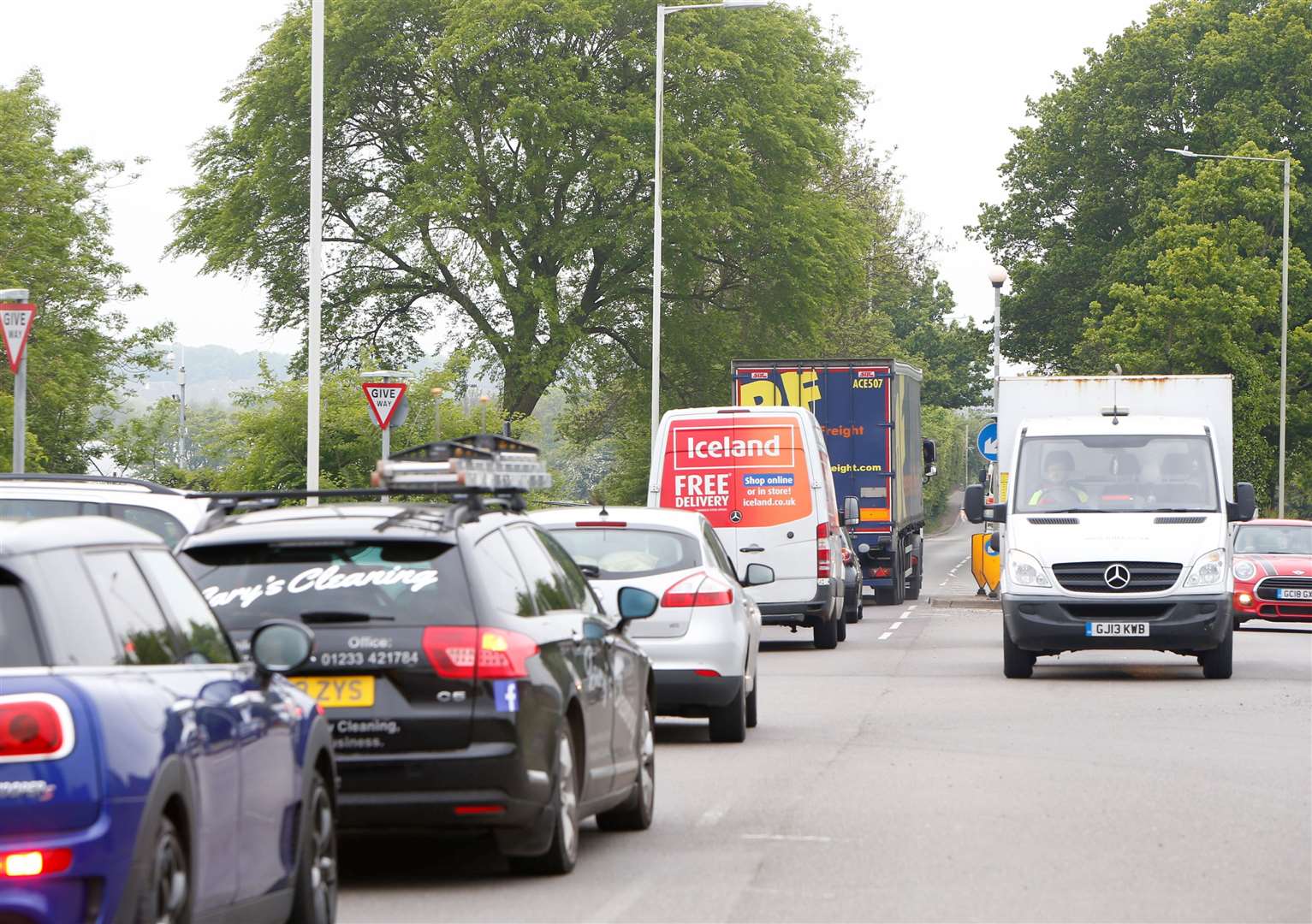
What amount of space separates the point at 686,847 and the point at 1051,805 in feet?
7.65

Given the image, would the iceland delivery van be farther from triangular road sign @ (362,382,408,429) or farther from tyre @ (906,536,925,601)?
tyre @ (906,536,925,601)

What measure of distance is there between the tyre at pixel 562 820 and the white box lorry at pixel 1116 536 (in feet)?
36.1

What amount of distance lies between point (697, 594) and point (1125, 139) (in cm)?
5099

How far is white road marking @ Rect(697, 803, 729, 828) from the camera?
10711mm

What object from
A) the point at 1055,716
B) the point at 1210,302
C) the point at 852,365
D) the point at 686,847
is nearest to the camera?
the point at 686,847

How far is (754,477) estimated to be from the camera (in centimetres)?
2458

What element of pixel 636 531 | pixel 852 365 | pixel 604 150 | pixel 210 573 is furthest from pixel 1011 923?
pixel 604 150

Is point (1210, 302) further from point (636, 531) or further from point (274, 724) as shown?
point (274, 724)

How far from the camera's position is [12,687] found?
5.18 meters

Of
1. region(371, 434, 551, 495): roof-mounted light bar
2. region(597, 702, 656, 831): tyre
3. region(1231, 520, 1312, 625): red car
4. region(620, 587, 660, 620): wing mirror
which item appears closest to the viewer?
region(371, 434, 551, 495): roof-mounted light bar

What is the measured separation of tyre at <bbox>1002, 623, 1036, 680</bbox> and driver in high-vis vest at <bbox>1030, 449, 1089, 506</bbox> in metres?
1.37

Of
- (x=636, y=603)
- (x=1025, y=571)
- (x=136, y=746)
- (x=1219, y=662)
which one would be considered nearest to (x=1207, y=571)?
(x=1219, y=662)

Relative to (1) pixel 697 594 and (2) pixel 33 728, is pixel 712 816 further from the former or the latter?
(2) pixel 33 728

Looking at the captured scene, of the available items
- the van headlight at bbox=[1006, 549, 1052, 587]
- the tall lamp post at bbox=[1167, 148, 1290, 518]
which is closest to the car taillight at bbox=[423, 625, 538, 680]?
the van headlight at bbox=[1006, 549, 1052, 587]
